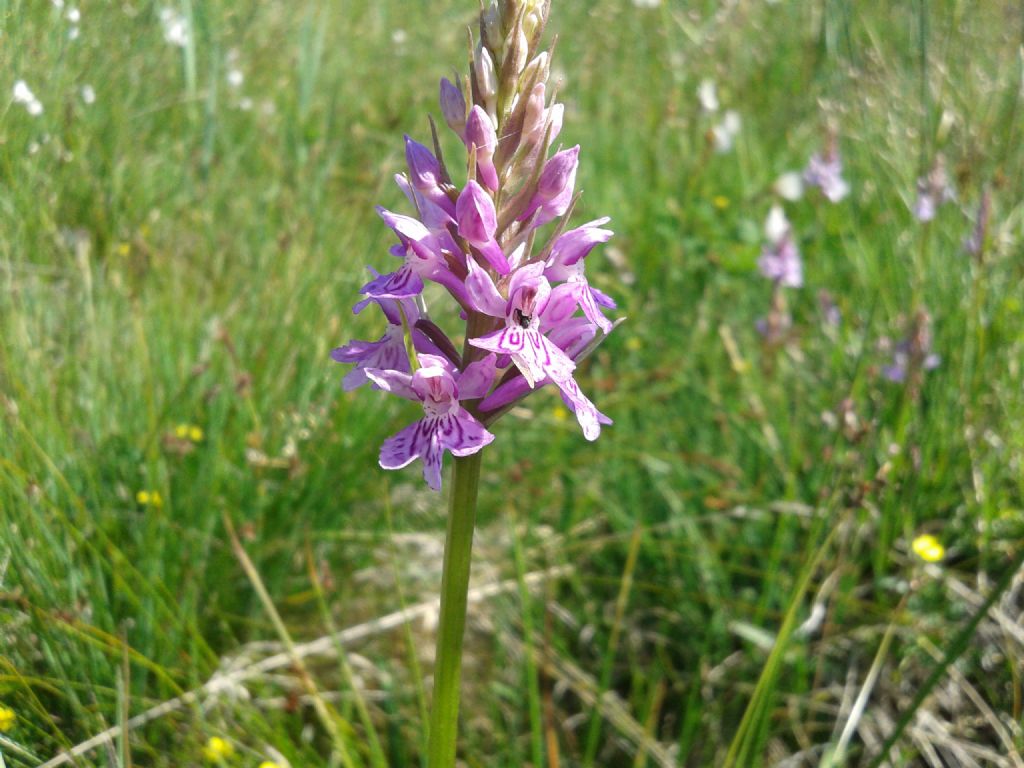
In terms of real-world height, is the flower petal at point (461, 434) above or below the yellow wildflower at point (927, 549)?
above

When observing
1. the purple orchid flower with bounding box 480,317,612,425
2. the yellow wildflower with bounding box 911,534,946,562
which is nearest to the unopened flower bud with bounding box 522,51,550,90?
the purple orchid flower with bounding box 480,317,612,425

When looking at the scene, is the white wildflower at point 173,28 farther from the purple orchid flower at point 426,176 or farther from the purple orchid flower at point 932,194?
the purple orchid flower at point 932,194

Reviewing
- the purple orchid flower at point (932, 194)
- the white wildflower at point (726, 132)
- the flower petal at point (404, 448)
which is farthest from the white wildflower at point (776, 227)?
the flower petal at point (404, 448)

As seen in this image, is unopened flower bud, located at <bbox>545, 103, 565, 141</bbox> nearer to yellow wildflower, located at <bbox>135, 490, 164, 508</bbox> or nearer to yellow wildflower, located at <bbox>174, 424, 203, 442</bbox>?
yellow wildflower, located at <bbox>135, 490, 164, 508</bbox>

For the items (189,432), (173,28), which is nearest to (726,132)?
(173,28)

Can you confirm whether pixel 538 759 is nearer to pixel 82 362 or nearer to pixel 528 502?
pixel 528 502

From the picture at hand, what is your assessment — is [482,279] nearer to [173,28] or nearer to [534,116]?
[534,116]
